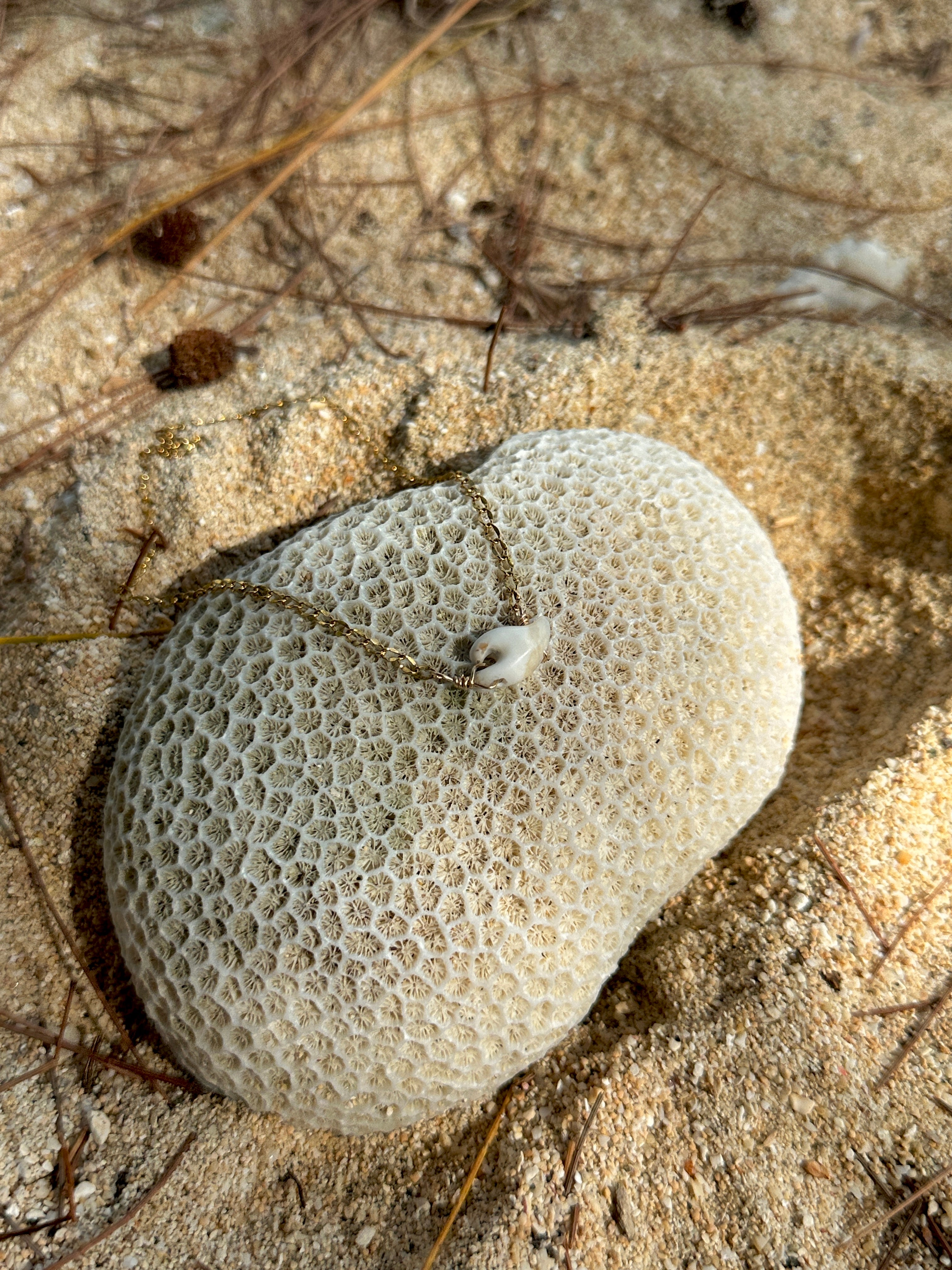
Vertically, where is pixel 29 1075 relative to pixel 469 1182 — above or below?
above

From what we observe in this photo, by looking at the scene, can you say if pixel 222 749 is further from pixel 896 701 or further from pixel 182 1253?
pixel 896 701

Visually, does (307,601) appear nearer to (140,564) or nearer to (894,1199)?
(140,564)

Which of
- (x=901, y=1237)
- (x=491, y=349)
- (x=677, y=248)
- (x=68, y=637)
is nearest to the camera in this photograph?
(x=901, y=1237)

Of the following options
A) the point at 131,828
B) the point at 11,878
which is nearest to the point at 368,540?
the point at 131,828

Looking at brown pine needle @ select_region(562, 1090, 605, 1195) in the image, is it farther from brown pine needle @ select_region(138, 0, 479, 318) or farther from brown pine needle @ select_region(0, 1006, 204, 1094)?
brown pine needle @ select_region(138, 0, 479, 318)

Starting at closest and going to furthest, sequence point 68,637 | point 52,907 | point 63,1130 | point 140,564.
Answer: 1. point 63,1130
2. point 52,907
3. point 68,637
4. point 140,564

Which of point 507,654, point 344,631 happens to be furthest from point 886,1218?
point 344,631

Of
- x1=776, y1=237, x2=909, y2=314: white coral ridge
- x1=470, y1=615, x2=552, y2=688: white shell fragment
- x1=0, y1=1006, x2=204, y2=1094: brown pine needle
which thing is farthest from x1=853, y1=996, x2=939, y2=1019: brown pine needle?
x1=776, y1=237, x2=909, y2=314: white coral ridge
